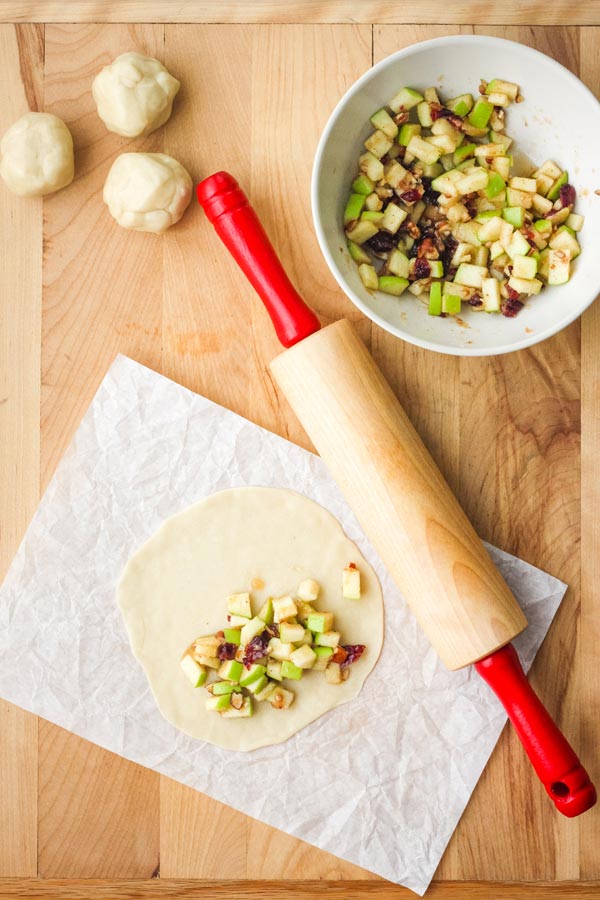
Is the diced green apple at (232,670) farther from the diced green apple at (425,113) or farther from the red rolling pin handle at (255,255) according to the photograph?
the diced green apple at (425,113)

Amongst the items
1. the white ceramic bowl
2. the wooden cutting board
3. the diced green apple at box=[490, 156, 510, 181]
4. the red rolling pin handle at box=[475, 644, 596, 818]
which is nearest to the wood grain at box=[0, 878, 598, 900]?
the wooden cutting board

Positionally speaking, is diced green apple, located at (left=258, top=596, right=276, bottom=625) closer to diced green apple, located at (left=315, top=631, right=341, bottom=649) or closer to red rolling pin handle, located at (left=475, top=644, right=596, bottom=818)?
diced green apple, located at (left=315, top=631, right=341, bottom=649)

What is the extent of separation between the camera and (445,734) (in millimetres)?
1064

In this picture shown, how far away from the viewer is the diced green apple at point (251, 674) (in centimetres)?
106

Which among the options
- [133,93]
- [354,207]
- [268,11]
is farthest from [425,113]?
[133,93]

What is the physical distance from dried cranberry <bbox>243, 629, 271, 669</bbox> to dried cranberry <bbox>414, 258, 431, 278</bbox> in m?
0.52

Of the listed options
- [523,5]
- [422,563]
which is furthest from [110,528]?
[523,5]

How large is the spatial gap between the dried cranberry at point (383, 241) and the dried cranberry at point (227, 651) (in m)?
0.56

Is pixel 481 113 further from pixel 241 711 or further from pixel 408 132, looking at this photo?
pixel 241 711

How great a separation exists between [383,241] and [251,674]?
1.95 feet

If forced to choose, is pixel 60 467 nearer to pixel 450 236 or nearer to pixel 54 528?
pixel 54 528

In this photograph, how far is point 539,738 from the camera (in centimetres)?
96

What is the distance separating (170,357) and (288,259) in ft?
0.69

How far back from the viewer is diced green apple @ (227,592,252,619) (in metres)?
1.07
